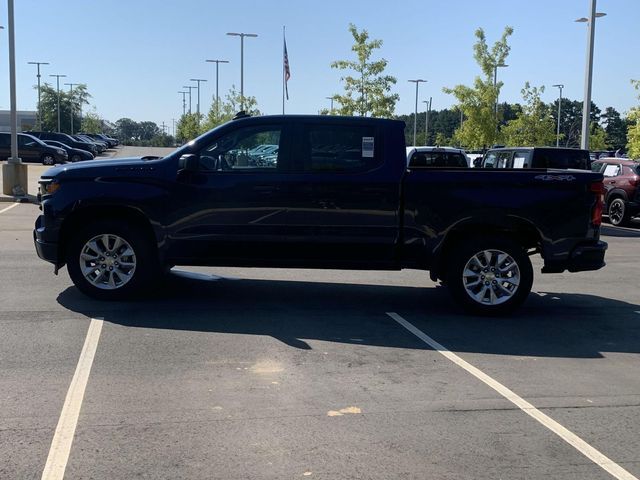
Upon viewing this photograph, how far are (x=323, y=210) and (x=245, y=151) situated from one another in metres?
1.07

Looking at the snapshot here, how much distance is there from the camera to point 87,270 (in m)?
7.69

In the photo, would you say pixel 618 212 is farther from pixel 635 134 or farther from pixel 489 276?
pixel 489 276

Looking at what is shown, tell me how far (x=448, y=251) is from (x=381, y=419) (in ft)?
11.3

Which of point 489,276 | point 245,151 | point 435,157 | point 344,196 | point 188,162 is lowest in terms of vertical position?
point 489,276

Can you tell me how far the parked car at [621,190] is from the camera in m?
18.1

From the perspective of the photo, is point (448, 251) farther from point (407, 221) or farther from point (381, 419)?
point (381, 419)

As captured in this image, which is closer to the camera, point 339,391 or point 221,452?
point 221,452

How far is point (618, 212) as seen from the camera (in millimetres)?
18531

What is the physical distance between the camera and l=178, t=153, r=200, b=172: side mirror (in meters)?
7.29

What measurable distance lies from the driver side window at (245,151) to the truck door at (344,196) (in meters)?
0.26

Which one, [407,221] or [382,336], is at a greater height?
[407,221]

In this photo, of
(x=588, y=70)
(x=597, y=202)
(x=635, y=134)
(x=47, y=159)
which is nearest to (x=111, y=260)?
(x=597, y=202)

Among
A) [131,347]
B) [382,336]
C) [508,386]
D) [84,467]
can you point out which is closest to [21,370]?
[131,347]

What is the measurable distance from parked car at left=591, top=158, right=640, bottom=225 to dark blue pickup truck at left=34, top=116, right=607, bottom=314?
459 inches
